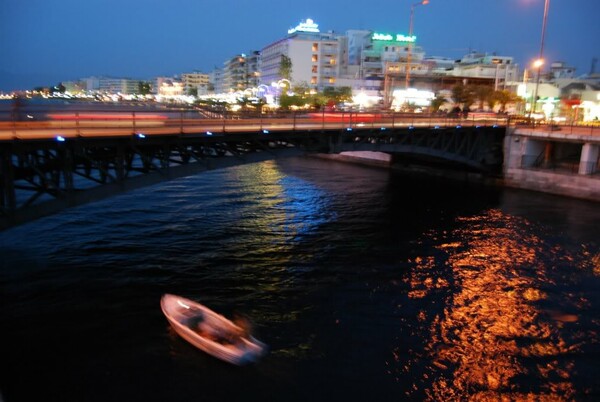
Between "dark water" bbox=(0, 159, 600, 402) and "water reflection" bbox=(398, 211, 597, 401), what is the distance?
64 millimetres

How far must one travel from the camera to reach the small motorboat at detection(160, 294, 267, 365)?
1441 cm

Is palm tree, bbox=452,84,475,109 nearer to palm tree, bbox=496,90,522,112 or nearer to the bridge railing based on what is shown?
palm tree, bbox=496,90,522,112

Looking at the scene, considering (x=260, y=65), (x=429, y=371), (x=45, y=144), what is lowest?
(x=429, y=371)

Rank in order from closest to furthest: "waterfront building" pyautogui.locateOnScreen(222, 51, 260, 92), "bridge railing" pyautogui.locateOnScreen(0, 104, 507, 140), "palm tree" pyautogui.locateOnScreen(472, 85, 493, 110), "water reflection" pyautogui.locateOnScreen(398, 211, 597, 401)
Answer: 1. "water reflection" pyautogui.locateOnScreen(398, 211, 597, 401)
2. "bridge railing" pyautogui.locateOnScreen(0, 104, 507, 140)
3. "palm tree" pyautogui.locateOnScreen(472, 85, 493, 110)
4. "waterfront building" pyautogui.locateOnScreen(222, 51, 260, 92)

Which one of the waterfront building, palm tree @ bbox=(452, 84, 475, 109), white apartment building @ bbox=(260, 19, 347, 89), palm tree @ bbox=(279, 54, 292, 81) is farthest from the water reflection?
the waterfront building

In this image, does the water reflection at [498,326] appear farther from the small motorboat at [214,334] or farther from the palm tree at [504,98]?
the palm tree at [504,98]

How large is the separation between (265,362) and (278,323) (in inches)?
103

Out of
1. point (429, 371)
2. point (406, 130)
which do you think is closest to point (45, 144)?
point (429, 371)

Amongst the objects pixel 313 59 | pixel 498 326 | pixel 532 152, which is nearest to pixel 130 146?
pixel 498 326

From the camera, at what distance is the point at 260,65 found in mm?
159125

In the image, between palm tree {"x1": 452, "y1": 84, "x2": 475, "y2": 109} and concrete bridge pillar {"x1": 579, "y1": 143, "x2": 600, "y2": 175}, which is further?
palm tree {"x1": 452, "y1": 84, "x2": 475, "y2": 109}

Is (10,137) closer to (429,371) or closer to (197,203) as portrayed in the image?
→ (429,371)

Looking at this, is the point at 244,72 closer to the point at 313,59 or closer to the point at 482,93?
the point at 313,59

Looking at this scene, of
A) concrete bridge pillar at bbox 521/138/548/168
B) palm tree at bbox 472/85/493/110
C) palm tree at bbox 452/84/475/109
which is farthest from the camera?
palm tree at bbox 452/84/475/109
